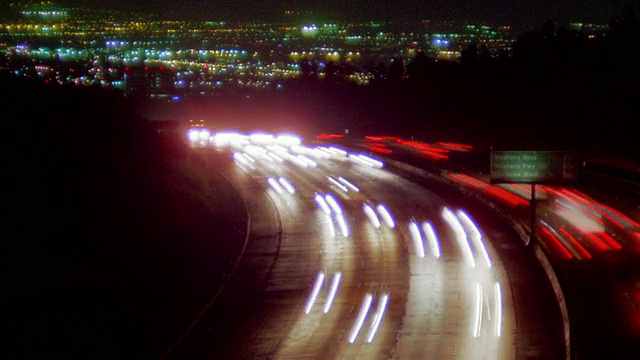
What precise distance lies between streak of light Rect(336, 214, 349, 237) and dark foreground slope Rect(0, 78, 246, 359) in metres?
3.82

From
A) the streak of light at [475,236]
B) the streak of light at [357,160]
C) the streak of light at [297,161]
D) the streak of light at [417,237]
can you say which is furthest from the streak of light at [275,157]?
the streak of light at [417,237]

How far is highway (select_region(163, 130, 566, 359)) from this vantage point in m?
16.7

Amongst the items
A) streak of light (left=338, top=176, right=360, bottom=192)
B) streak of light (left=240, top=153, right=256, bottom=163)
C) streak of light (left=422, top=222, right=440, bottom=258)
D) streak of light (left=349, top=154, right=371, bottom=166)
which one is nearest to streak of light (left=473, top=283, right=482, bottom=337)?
streak of light (left=422, top=222, right=440, bottom=258)

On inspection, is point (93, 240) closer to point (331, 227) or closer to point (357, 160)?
point (331, 227)

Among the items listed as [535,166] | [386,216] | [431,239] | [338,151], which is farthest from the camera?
Answer: [338,151]

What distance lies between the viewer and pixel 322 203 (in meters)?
37.9

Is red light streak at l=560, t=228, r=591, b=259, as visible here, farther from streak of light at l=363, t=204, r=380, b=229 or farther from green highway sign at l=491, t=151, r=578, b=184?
streak of light at l=363, t=204, r=380, b=229

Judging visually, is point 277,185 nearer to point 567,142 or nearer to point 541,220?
point 541,220

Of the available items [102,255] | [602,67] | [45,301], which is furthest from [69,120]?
[602,67]

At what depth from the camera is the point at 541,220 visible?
31.5m

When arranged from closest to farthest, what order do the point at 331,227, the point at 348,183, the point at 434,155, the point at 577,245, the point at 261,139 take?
the point at 577,245
the point at 331,227
the point at 348,183
the point at 434,155
the point at 261,139

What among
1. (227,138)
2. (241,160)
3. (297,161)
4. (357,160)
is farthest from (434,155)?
(227,138)

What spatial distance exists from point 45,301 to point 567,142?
49.7 m

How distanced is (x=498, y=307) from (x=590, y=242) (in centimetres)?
873
